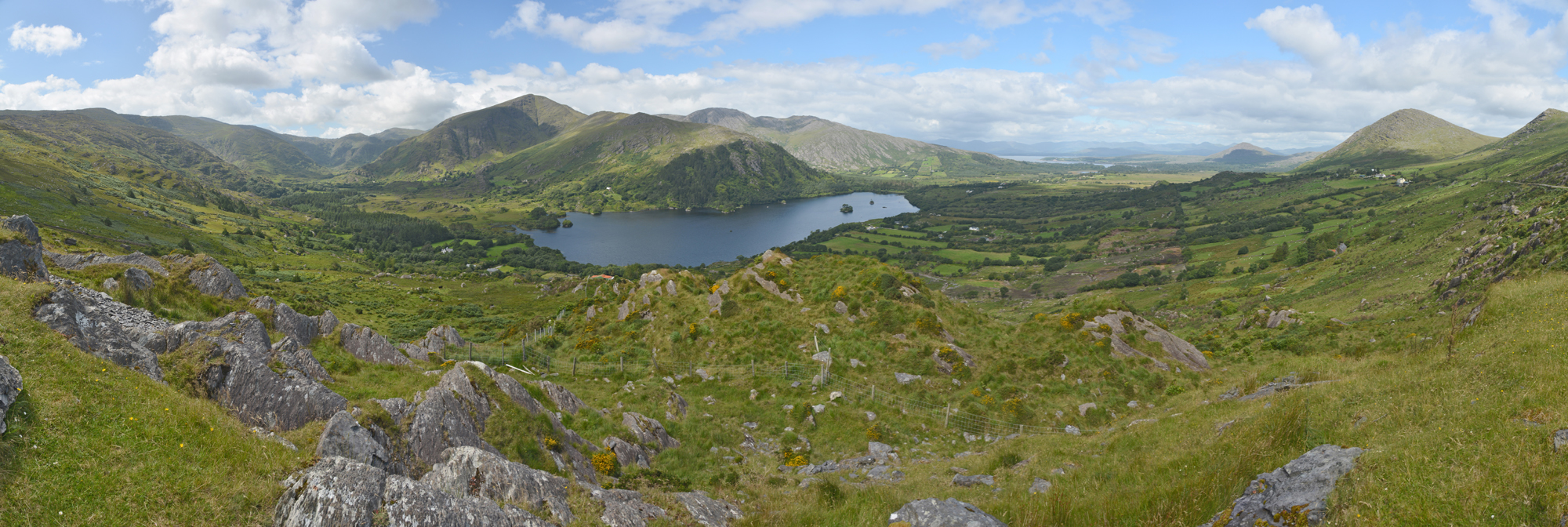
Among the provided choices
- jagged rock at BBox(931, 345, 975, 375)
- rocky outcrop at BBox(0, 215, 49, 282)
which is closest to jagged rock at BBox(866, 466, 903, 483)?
jagged rock at BBox(931, 345, 975, 375)

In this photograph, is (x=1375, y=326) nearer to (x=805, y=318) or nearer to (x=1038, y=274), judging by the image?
(x=805, y=318)

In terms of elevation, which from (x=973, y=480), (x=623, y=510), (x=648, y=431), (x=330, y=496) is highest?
(x=330, y=496)

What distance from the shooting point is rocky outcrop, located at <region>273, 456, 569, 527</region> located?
8578 millimetres

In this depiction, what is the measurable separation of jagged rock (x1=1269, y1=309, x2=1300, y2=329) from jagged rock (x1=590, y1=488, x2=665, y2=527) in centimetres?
4562

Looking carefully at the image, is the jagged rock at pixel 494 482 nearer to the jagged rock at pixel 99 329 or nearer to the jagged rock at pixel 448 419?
the jagged rock at pixel 448 419

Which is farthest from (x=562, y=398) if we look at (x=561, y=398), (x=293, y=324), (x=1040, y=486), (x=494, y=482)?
(x=1040, y=486)

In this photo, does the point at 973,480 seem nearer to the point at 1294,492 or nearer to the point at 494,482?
the point at 1294,492

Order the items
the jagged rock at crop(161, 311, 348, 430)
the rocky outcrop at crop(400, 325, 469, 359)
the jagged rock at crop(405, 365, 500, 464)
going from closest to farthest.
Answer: the jagged rock at crop(161, 311, 348, 430)
the jagged rock at crop(405, 365, 500, 464)
the rocky outcrop at crop(400, 325, 469, 359)

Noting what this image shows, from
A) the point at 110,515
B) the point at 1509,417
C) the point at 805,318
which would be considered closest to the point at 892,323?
the point at 805,318

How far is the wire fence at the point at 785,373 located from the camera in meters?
24.4

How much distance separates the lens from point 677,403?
2520cm

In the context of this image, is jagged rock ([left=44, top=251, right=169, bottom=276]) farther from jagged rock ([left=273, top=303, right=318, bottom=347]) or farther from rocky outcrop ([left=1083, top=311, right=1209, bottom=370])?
rocky outcrop ([left=1083, top=311, right=1209, bottom=370])

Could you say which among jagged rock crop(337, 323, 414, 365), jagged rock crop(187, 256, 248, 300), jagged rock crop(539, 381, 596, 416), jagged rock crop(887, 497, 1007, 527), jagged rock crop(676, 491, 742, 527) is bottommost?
jagged rock crop(676, 491, 742, 527)

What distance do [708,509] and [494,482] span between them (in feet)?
16.9
